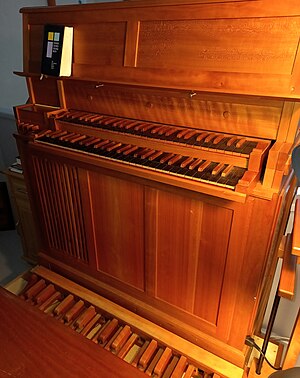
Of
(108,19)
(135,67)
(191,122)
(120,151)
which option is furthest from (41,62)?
(191,122)

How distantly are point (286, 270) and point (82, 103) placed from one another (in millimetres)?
1232

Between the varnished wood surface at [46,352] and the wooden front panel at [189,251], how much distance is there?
23.0 inches

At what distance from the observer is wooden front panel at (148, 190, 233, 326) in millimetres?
1156

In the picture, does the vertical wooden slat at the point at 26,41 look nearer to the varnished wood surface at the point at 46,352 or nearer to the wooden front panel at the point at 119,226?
the wooden front panel at the point at 119,226

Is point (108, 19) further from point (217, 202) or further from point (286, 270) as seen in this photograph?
point (286, 270)

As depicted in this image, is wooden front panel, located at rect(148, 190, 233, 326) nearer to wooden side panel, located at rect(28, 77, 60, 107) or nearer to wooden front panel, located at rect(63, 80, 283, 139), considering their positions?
wooden front panel, located at rect(63, 80, 283, 139)

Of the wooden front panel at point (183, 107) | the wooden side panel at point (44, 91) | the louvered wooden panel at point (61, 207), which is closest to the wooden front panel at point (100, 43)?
the wooden front panel at point (183, 107)

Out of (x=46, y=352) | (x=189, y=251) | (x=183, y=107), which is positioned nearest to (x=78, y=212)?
(x=189, y=251)

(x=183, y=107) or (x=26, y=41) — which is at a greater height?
(x=26, y=41)

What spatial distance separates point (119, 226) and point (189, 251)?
1.23ft

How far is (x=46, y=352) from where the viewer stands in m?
0.74

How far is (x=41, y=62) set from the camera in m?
1.53

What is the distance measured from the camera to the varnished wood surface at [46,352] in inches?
27.5

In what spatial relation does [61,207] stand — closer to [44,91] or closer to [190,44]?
[44,91]
